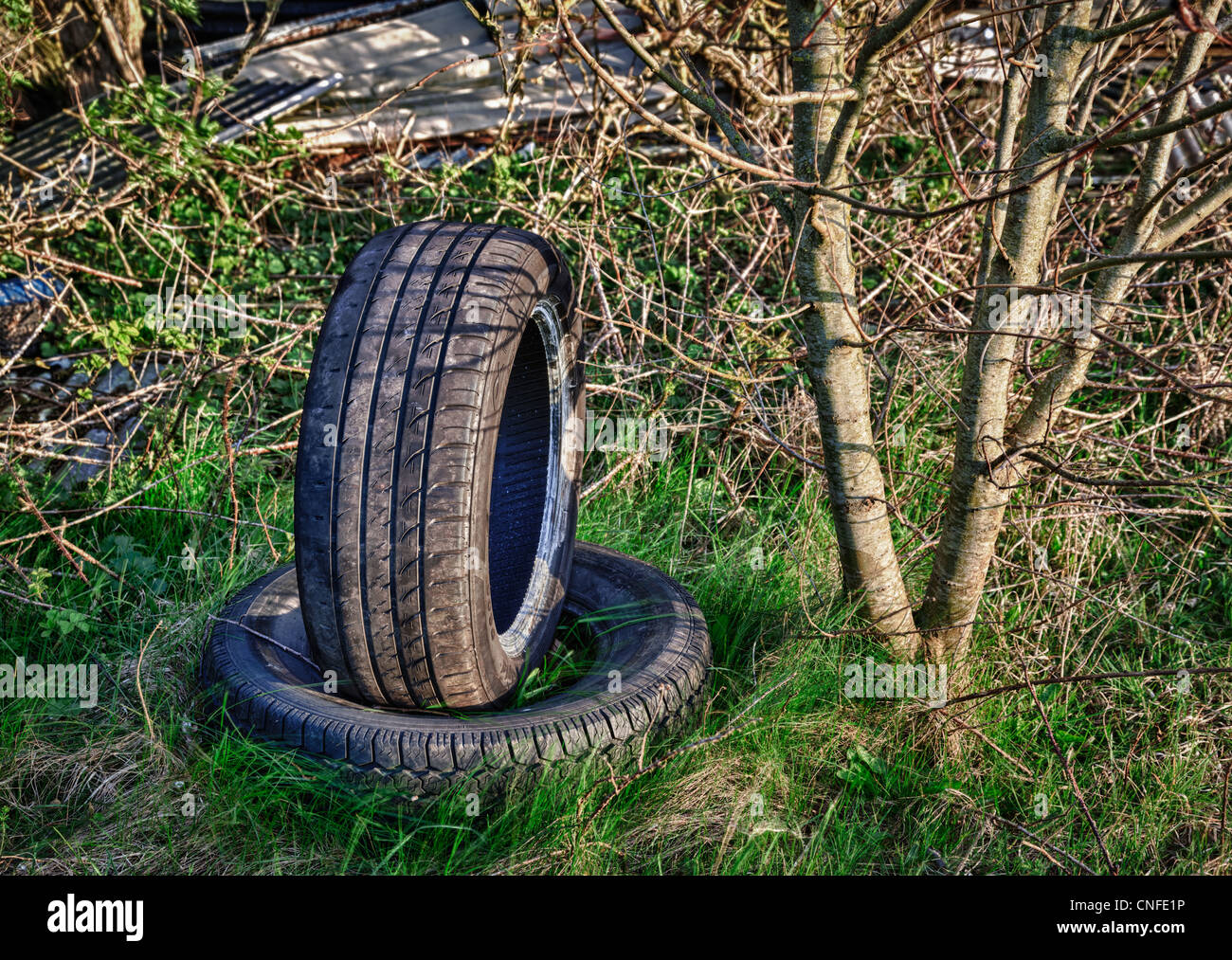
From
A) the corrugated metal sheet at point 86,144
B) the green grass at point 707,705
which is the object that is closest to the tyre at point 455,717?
the green grass at point 707,705

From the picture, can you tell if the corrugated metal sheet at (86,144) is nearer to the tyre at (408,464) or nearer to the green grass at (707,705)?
the green grass at (707,705)

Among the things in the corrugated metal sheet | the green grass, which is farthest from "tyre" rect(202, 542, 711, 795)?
the corrugated metal sheet

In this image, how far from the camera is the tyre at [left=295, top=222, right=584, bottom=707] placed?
7.69ft

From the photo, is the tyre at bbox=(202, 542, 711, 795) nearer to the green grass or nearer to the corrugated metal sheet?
the green grass

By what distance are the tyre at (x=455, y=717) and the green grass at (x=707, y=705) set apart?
0.08 m

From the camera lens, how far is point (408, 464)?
7.71 feet

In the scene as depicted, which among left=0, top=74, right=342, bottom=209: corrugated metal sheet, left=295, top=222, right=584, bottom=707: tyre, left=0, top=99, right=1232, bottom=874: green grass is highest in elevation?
left=0, top=74, right=342, bottom=209: corrugated metal sheet

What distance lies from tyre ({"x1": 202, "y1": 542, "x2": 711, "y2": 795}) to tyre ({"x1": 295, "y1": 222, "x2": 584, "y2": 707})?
16cm

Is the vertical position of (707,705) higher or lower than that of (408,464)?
lower

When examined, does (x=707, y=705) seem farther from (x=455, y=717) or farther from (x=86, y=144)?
(x=86, y=144)

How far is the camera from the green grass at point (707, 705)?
2.38 metres

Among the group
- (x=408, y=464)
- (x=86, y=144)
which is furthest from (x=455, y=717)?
(x=86, y=144)

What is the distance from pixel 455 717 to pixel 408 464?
2.50 ft
